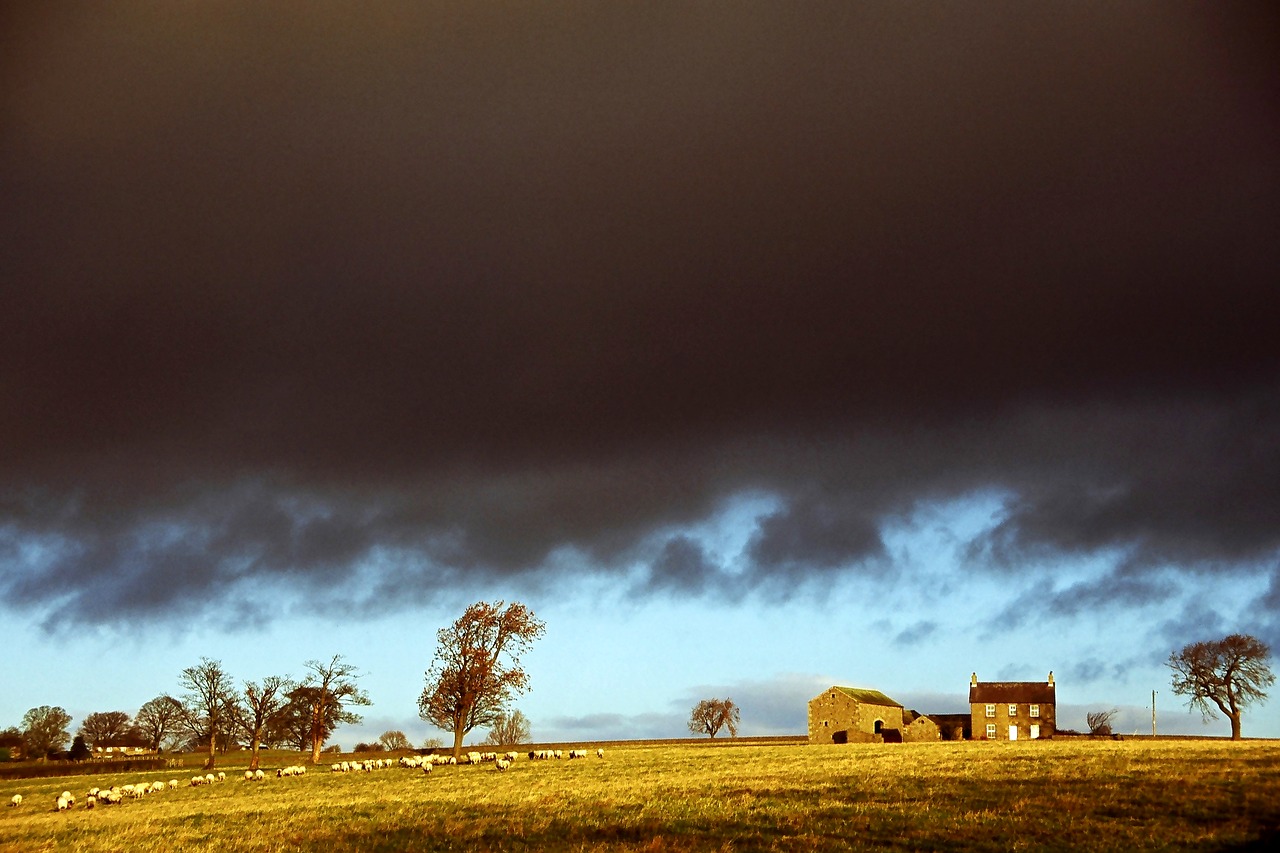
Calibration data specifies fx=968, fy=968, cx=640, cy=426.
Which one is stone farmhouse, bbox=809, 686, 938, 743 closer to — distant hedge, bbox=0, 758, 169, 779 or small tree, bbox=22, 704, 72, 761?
distant hedge, bbox=0, 758, 169, 779

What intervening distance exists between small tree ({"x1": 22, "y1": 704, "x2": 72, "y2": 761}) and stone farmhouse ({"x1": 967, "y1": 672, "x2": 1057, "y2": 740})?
141728 mm

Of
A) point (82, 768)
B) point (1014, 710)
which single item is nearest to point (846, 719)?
point (1014, 710)

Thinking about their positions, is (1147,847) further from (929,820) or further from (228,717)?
(228,717)

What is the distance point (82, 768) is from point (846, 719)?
85.2m

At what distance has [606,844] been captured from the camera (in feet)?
96.6

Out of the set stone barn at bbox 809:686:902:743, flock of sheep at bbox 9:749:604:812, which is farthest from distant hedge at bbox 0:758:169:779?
stone barn at bbox 809:686:902:743

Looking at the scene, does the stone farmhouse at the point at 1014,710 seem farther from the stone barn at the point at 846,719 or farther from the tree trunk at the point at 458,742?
the tree trunk at the point at 458,742

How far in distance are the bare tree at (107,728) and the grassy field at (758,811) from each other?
149456 millimetres

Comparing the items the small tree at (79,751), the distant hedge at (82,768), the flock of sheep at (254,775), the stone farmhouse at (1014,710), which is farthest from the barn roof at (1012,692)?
the small tree at (79,751)

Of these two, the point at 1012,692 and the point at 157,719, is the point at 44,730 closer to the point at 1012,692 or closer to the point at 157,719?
the point at 157,719

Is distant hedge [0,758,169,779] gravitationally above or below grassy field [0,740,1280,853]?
below

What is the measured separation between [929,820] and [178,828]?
29.2 meters

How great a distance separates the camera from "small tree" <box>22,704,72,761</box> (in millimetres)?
157125

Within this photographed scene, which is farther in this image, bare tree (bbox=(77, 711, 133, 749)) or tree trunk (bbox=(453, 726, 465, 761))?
bare tree (bbox=(77, 711, 133, 749))
